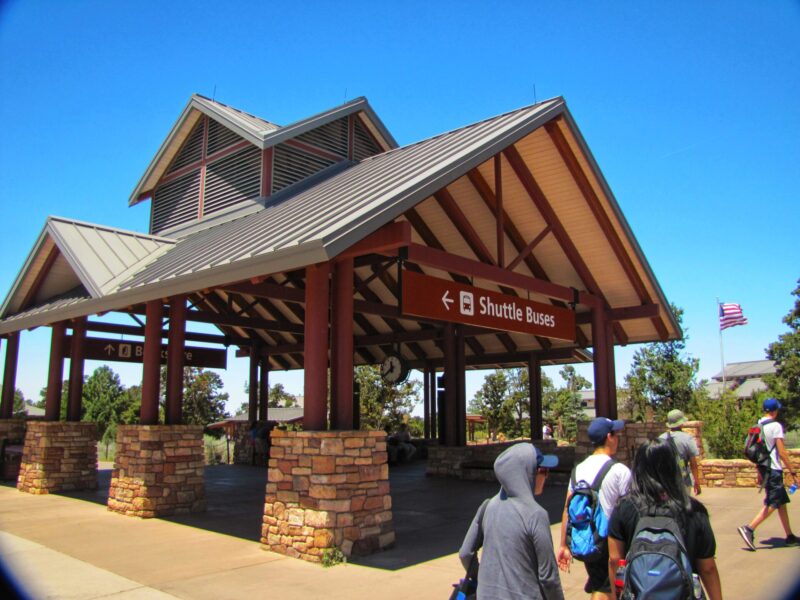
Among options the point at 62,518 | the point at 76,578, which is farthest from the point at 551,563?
the point at 62,518

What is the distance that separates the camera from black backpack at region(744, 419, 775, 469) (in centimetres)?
782

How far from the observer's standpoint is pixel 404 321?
19656 millimetres

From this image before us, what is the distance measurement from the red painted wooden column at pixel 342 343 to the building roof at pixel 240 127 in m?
7.71

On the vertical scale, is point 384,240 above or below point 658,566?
above

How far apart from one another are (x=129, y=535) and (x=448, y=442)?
9.62 meters

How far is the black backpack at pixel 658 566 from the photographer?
311 centimetres

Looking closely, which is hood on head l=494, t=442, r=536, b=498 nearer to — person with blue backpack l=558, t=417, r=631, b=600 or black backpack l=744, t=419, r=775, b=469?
person with blue backpack l=558, t=417, r=631, b=600

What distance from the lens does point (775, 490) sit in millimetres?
7734

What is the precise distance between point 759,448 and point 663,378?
2105cm

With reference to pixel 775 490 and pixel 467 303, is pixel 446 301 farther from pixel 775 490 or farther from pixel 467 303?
pixel 775 490

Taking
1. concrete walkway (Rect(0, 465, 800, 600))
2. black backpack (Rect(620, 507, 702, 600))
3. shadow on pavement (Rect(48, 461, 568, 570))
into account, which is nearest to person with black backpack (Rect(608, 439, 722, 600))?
black backpack (Rect(620, 507, 702, 600))

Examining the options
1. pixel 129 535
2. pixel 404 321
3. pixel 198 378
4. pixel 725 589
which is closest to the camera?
pixel 725 589

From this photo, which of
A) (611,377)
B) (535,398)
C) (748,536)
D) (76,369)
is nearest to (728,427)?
(611,377)

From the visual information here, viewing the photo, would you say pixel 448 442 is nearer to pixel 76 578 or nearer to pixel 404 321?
pixel 404 321
